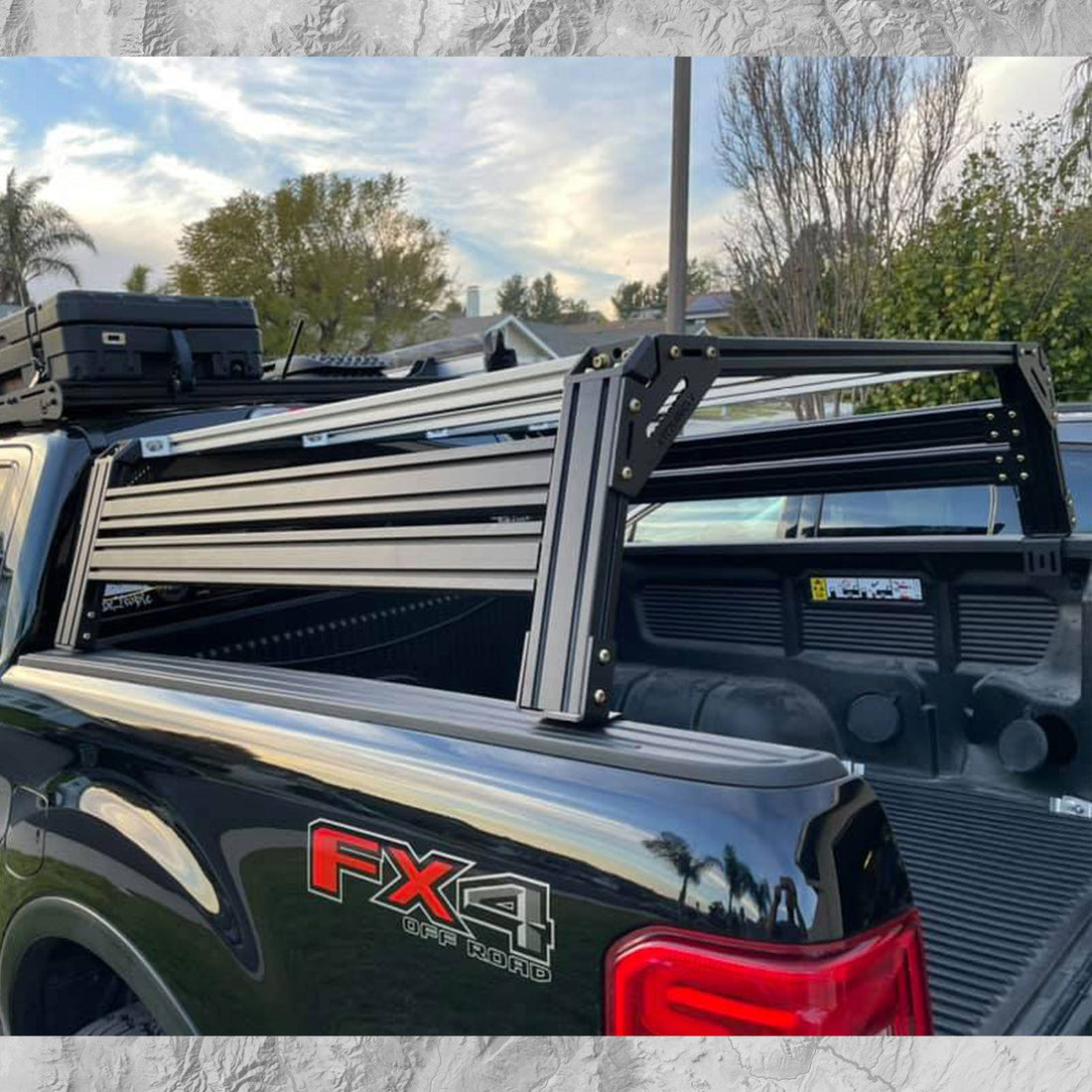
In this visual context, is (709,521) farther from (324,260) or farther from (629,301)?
(629,301)

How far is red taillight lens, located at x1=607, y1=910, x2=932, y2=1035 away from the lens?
44.7 inches

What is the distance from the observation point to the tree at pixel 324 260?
29.1m

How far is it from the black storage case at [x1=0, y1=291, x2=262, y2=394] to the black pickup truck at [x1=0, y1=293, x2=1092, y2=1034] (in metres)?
0.01

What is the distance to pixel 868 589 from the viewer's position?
2.94 meters

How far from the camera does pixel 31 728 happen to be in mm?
2066

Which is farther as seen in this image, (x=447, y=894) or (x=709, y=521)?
(x=709, y=521)

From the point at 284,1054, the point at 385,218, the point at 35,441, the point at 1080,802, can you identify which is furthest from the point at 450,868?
the point at 385,218

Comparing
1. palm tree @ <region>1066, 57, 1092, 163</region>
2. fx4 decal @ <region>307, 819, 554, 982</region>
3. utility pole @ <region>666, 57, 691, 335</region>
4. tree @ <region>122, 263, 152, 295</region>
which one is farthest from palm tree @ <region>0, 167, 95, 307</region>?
fx4 decal @ <region>307, 819, 554, 982</region>

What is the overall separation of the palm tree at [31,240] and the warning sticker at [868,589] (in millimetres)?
23717

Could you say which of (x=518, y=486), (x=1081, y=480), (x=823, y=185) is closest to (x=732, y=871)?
(x=518, y=486)

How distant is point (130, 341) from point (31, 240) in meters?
24.3

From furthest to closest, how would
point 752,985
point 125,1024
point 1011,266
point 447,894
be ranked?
1. point 1011,266
2. point 125,1024
3. point 447,894
4. point 752,985

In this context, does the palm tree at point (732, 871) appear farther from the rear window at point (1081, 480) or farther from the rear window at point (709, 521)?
the rear window at point (1081, 480)

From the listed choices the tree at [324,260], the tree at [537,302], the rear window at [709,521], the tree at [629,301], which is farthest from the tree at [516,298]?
the rear window at [709,521]
